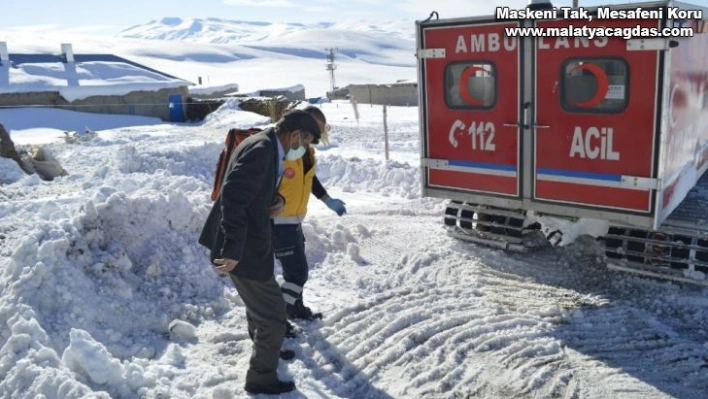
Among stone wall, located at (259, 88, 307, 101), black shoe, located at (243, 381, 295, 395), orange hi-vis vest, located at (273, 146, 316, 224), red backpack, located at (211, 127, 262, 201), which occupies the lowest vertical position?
black shoe, located at (243, 381, 295, 395)

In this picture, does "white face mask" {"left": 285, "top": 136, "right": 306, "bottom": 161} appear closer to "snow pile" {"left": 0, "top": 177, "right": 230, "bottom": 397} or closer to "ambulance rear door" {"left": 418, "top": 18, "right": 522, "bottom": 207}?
"snow pile" {"left": 0, "top": 177, "right": 230, "bottom": 397}

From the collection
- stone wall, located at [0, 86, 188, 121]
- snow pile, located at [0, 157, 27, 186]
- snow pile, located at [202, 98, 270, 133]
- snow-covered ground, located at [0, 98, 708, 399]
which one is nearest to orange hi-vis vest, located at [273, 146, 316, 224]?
snow-covered ground, located at [0, 98, 708, 399]

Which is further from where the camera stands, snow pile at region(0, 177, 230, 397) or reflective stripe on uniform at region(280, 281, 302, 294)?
reflective stripe on uniform at region(280, 281, 302, 294)

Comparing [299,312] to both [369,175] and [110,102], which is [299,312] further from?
[110,102]

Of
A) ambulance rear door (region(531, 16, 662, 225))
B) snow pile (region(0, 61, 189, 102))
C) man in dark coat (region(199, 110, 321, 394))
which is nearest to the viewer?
man in dark coat (region(199, 110, 321, 394))

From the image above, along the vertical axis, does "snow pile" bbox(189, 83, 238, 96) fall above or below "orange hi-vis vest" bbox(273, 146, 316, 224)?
above

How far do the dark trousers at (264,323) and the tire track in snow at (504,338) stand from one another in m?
0.60

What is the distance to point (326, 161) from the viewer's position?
1213 centimetres

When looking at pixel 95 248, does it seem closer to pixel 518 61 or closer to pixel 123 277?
pixel 123 277

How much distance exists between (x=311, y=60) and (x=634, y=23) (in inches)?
7118

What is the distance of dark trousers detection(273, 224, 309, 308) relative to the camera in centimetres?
520

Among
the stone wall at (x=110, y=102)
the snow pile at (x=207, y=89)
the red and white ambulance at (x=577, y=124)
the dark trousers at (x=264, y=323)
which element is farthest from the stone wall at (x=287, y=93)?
the dark trousers at (x=264, y=323)

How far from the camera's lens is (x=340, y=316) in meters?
5.62

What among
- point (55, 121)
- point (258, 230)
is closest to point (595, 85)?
point (258, 230)
